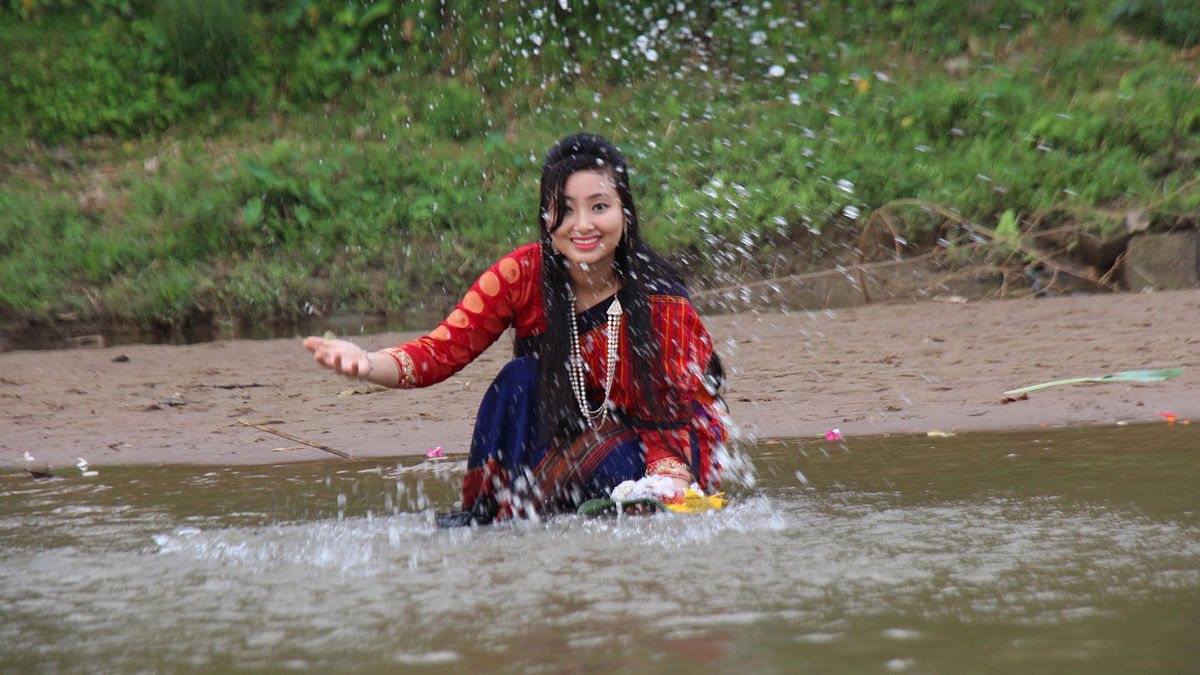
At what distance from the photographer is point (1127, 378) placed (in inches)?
198

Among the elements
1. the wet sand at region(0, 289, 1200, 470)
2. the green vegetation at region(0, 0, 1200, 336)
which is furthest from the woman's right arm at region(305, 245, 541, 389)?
the green vegetation at region(0, 0, 1200, 336)

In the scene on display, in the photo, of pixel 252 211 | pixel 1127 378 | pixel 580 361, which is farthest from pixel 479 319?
pixel 252 211

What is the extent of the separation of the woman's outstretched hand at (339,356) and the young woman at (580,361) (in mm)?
207

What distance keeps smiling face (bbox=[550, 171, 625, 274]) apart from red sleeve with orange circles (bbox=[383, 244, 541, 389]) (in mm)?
145

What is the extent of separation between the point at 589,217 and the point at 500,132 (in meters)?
7.62

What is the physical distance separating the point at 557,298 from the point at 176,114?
8.77m

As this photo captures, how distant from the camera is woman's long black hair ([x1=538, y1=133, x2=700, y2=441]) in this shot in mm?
3482

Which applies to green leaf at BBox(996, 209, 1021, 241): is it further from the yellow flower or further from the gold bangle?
the gold bangle

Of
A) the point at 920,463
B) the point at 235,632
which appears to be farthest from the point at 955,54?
the point at 235,632

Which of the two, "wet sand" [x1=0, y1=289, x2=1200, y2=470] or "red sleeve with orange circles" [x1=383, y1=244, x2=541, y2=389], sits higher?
"red sleeve with orange circles" [x1=383, y1=244, x2=541, y2=389]

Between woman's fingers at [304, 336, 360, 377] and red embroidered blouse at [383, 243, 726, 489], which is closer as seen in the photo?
woman's fingers at [304, 336, 360, 377]

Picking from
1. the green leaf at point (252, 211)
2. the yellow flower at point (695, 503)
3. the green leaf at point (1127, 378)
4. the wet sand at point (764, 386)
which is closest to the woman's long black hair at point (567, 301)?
the yellow flower at point (695, 503)

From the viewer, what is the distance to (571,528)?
321cm

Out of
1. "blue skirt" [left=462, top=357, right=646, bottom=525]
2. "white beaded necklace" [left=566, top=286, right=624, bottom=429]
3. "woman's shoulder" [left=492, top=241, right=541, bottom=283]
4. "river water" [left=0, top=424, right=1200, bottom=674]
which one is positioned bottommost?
"river water" [left=0, top=424, right=1200, bottom=674]
